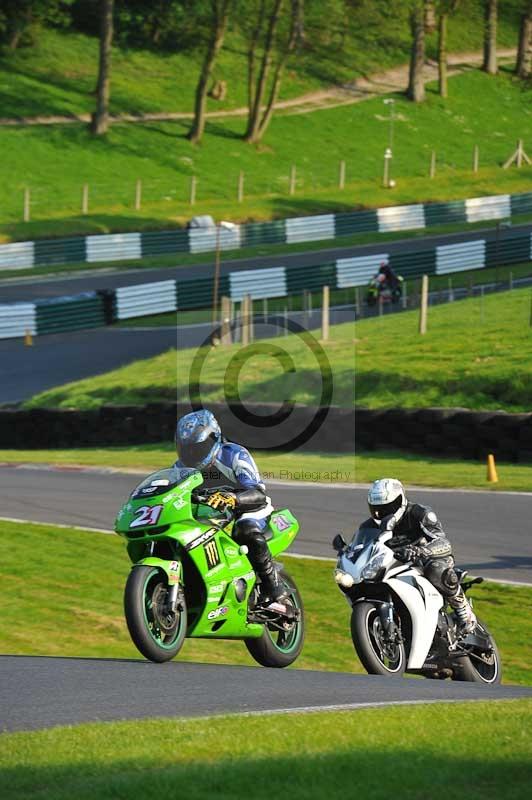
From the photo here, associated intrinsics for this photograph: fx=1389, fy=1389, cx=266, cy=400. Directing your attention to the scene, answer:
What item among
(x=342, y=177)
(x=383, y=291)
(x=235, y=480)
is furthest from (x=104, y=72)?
(x=235, y=480)

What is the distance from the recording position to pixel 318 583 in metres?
15.3

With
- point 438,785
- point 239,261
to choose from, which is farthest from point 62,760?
point 239,261

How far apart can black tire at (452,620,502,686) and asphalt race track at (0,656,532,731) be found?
90cm

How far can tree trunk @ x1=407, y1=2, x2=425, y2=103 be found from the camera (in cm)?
6856

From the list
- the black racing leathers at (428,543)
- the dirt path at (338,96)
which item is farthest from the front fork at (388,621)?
the dirt path at (338,96)

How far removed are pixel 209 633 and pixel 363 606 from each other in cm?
121

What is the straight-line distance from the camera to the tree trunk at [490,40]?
7712cm

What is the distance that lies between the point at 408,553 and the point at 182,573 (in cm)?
195

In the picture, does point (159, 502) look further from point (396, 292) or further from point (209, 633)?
point (396, 292)

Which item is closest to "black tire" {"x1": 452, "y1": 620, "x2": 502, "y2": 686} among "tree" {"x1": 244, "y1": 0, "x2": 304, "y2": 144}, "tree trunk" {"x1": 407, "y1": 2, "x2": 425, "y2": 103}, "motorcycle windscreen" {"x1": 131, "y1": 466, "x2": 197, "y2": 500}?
"motorcycle windscreen" {"x1": 131, "y1": 466, "x2": 197, "y2": 500}

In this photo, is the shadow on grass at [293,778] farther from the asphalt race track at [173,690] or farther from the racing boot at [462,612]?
the racing boot at [462,612]

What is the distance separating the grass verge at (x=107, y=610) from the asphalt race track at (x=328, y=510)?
95cm

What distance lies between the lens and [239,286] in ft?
139

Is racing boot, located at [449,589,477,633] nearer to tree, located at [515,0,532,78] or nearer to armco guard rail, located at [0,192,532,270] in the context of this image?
armco guard rail, located at [0,192,532,270]
